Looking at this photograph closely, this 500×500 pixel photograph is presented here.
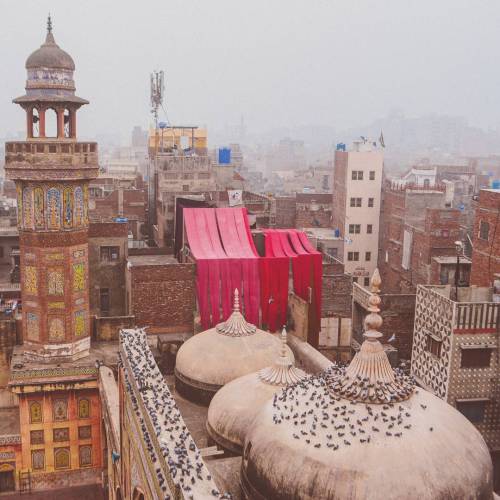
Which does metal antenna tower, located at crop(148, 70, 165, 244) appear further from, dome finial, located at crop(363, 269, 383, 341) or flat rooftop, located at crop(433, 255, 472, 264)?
dome finial, located at crop(363, 269, 383, 341)

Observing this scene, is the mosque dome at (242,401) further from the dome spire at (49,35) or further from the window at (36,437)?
the dome spire at (49,35)

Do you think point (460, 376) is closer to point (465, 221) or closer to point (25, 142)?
point (25, 142)

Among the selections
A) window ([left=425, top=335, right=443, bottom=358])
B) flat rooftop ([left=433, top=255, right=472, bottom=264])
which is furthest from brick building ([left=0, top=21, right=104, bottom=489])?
flat rooftop ([left=433, top=255, right=472, bottom=264])

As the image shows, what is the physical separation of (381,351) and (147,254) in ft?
74.3

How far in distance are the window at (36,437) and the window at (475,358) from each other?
14412mm

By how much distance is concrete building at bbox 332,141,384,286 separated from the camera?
45.6 meters

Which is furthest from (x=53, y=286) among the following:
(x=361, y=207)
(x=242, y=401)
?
(x=361, y=207)

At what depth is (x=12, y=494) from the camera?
68.7 feet

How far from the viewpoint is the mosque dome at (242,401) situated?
47.1 ft

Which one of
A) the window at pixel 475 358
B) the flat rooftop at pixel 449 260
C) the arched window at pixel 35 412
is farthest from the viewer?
the flat rooftop at pixel 449 260

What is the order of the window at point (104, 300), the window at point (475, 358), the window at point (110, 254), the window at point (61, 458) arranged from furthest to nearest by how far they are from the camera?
the window at point (104, 300) → the window at point (110, 254) → the window at point (475, 358) → the window at point (61, 458)

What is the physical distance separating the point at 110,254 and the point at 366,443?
20972mm

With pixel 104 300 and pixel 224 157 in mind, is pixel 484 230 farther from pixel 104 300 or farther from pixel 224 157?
pixel 224 157

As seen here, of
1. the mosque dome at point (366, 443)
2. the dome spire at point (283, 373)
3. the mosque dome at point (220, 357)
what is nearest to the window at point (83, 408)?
the mosque dome at point (220, 357)
